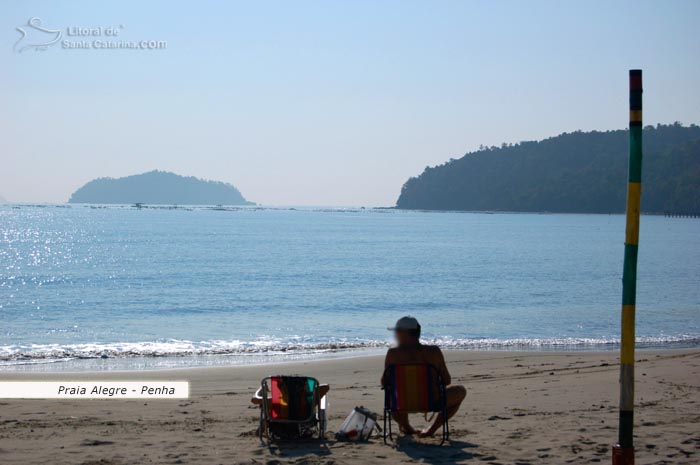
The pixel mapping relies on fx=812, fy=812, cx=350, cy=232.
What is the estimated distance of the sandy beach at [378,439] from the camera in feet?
23.5

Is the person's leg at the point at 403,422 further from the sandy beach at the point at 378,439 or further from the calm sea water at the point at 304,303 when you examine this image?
the calm sea water at the point at 304,303

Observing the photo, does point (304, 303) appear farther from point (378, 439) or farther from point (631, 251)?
point (631, 251)

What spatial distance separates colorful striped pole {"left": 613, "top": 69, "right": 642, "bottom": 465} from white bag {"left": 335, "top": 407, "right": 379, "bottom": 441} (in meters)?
2.81

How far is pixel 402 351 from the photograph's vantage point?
7.91 metres

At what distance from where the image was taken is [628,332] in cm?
550

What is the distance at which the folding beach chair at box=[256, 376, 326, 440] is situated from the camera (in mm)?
7926

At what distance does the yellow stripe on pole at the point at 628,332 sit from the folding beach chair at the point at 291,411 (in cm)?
340

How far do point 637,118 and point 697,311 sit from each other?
2527 cm

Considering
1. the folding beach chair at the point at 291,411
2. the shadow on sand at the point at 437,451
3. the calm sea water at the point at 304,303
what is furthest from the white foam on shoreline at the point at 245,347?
the shadow on sand at the point at 437,451

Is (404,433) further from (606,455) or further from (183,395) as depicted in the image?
(183,395)

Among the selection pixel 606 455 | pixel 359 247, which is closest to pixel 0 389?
pixel 606 455

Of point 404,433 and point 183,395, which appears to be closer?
point 404,433

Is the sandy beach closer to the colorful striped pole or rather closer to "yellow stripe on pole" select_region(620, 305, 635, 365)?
the colorful striped pole

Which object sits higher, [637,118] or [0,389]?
[637,118]
